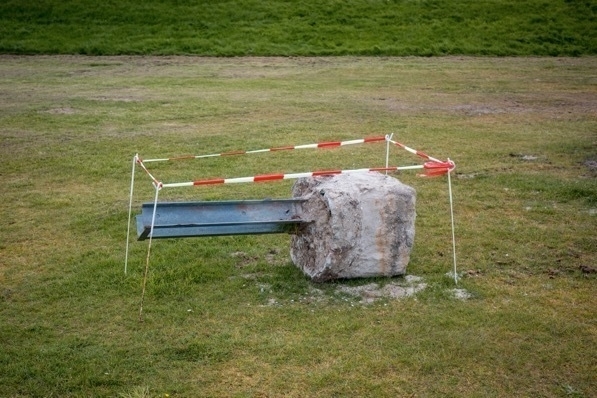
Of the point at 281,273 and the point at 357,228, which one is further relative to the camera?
the point at 281,273

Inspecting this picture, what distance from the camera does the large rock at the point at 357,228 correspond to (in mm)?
8086

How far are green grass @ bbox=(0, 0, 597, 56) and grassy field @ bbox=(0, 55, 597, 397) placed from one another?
546 inches

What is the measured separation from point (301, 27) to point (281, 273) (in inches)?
1127

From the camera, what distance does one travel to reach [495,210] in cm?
1132

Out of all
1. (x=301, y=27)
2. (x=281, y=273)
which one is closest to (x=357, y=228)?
(x=281, y=273)

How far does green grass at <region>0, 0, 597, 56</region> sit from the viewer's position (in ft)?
108

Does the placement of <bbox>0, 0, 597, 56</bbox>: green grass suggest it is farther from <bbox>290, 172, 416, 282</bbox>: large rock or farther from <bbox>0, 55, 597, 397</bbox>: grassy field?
<bbox>290, 172, 416, 282</bbox>: large rock

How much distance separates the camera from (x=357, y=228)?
8.13 metres

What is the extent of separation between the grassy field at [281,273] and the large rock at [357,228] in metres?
0.27

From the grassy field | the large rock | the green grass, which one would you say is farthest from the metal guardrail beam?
the green grass

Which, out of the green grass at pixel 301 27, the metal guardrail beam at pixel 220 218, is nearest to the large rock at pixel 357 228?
the metal guardrail beam at pixel 220 218

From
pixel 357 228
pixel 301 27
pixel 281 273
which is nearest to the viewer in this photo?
pixel 357 228

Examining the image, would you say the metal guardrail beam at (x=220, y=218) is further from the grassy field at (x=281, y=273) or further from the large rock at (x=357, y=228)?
the grassy field at (x=281, y=273)

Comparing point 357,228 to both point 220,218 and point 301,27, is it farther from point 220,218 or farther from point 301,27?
point 301,27
